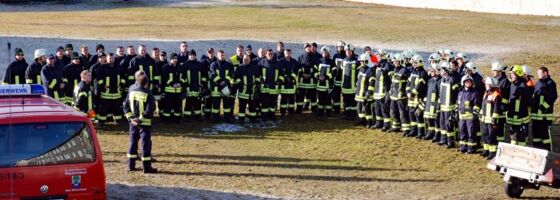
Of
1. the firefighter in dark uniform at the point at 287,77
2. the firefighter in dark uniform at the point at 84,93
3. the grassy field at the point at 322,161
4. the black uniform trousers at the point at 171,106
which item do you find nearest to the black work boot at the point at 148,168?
the grassy field at the point at 322,161

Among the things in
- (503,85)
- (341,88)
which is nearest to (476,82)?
(503,85)

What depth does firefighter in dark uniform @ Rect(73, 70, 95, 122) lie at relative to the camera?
59.4ft

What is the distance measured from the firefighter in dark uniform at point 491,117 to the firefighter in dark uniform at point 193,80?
6660 mm

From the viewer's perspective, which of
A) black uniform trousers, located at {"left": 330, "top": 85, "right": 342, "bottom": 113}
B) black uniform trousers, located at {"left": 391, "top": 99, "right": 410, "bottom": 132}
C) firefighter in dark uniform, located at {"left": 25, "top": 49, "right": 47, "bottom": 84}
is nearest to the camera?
black uniform trousers, located at {"left": 391, "top": 99, "right": 410, "bottom": 132}

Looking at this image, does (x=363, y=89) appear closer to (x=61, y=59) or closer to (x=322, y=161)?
Result: (x=322, y=161)

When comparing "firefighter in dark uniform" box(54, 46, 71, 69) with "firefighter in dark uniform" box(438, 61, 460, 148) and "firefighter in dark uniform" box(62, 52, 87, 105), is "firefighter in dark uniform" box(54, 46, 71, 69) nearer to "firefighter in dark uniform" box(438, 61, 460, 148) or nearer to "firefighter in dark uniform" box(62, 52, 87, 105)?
"firefighter in dark uniform" box(62, 52, 87, 105)

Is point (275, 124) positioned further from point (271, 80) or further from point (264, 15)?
point (264, 15)

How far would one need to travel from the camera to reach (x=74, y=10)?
4888 centimetres

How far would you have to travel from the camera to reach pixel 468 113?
16.8 meters

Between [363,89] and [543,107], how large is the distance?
428 centimetres

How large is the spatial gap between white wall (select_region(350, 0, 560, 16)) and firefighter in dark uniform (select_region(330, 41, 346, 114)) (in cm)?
2779

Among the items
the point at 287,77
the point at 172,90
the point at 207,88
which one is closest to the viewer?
the point at 172,90

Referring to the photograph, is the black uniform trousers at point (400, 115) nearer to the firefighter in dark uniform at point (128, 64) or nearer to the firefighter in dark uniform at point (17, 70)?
the firefighter in dark uniform at point (128, 64)

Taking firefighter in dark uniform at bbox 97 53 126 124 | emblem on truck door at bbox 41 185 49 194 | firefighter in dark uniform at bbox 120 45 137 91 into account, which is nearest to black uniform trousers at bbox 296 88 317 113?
firefighter in dark uniform at bbox 120 45 137 91
